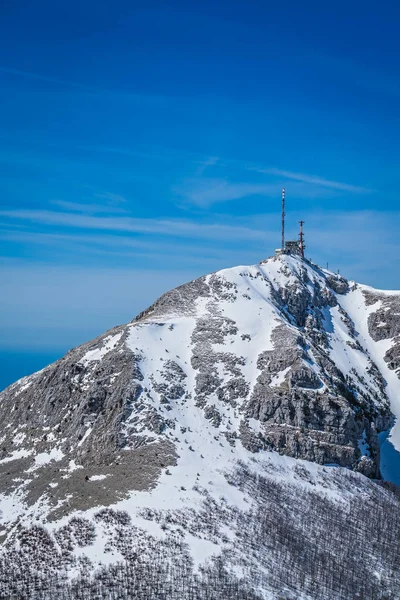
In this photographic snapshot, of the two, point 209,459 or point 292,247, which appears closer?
point 209,459

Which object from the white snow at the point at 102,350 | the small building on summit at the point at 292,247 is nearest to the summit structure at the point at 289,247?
the small building on summit at the point at 292,247

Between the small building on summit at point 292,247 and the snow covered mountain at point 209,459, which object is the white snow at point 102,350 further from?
the small building on summit at point 292,247

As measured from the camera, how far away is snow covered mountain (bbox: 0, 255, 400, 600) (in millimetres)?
67875

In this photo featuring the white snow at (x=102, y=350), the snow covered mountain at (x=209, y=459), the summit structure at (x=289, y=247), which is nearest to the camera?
the snow covered mountain at (x=209, y=459)

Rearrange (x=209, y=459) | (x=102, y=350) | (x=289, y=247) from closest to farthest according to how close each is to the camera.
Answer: (x=209, y=459) → (x=102, y=350) → (x=289, y=247)

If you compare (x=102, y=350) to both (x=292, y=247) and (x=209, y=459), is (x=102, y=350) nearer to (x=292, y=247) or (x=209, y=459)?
(x=209, y=459)

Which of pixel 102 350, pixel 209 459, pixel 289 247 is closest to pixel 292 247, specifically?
pixel 289 247

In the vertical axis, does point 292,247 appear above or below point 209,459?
Result: above

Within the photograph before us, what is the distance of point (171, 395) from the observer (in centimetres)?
10469

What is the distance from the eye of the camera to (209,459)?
92625mm

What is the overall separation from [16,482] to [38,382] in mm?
29979

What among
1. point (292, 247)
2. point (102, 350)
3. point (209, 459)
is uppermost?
point (292, 247)

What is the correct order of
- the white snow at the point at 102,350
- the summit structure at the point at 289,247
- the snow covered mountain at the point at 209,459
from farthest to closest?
the summit structure at the point at 289,247
the white snow at the point at 102,350
the snow covered mountain at the point at 209,459

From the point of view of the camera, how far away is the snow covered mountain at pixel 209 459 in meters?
67.9
